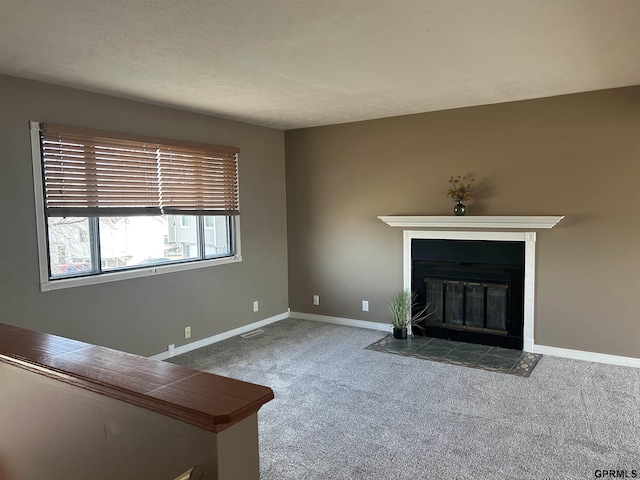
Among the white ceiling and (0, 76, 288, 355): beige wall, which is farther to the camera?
(0, 76, 288, 355): beige wall

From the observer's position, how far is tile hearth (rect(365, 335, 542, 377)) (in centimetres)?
400

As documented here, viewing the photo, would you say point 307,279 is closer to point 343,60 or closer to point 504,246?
point 504,246

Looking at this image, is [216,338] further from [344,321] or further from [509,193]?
[509,193]

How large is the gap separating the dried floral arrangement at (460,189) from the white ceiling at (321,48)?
84 cm

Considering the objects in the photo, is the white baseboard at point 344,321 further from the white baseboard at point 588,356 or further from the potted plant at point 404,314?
the white baseboard at point 588,356

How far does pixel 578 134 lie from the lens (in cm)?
408

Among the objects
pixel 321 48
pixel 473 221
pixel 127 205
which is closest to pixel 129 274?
pixel 127 205

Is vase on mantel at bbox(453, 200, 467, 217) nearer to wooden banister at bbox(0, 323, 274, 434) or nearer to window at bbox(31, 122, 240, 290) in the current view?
window at bbox(31, 122, 240, 290)

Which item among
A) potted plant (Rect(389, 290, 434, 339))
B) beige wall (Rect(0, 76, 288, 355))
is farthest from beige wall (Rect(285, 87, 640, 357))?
beige wall (Rect(0, 76, 288, 355))

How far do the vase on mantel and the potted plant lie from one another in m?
1.02

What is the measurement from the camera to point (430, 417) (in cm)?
309

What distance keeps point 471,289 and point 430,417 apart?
192cm

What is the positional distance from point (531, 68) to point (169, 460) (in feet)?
11.0

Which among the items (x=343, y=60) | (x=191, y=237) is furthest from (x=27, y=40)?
(x=191, y=237)
